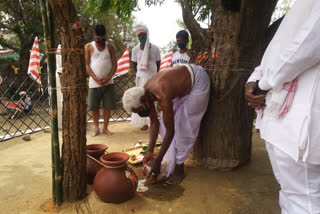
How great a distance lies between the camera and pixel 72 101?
7.01ft

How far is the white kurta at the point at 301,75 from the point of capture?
1.02 metres

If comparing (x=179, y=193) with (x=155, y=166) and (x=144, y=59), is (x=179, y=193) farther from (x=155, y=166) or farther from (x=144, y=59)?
(x=144, y=59)

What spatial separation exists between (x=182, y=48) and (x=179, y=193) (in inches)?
104

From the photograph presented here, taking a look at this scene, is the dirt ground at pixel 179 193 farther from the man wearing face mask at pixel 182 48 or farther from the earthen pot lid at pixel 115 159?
the man wearing face mask at pixel 182 48

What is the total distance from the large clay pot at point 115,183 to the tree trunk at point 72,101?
0.23m

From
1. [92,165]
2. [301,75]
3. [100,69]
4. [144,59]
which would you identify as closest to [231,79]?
[301,75]

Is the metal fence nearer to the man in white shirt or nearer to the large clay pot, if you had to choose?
the large clay pot

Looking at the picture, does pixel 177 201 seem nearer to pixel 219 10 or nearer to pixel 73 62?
pixel 73 62

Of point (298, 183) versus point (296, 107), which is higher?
point (296, 107)

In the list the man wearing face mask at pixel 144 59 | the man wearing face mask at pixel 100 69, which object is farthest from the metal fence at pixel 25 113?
the man wearing face mask at pixel 144 59

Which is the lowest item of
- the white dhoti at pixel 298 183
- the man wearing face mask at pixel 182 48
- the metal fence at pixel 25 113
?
the metal fence at pixel 25 113

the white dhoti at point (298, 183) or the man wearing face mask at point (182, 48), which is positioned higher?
the man wearing face mask at point (182, 48)

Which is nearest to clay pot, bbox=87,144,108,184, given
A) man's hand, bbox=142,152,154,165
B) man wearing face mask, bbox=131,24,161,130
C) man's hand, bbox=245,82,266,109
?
man's hand, bbox=142,152,154,165

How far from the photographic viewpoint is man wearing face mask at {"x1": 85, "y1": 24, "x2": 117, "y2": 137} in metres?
4.16
